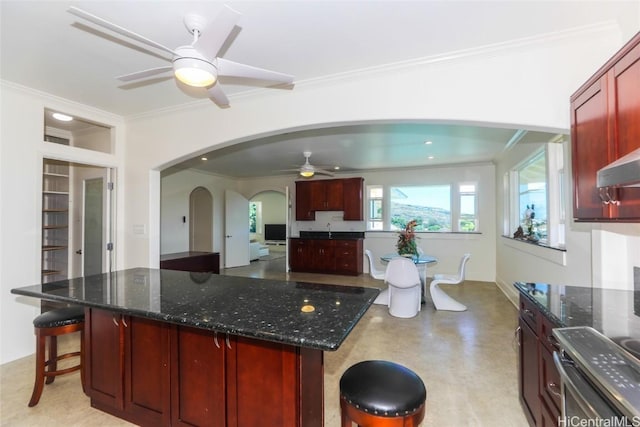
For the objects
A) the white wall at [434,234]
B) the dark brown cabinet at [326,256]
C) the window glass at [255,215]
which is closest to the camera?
the white wall at [434,234]

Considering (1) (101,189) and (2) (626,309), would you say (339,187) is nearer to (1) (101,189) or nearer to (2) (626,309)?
(1) (101,189)

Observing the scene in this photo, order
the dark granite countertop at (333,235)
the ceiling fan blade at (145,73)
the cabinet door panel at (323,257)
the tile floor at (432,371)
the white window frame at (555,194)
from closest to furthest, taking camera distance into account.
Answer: the ceiling fan blade at (145,73) < the tile floor at (432,371) < the white window frame at (555,194) < the cabinet door panel at (323,257) < the dark granite countertop at (333,235)

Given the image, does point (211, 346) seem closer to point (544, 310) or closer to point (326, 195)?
point (544, 310)

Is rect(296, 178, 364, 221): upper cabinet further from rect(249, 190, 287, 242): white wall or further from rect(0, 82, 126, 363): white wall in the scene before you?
rect(0, 82, 126, 363): white wall

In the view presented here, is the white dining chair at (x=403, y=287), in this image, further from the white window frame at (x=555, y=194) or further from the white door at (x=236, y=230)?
the white door at (x=236, y=230)

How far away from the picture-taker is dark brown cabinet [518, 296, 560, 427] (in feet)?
4.61

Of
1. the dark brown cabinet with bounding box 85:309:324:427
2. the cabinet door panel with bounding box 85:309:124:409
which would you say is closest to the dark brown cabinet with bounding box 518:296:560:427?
the dark brown cabinet with bounding box 85:309:324:427

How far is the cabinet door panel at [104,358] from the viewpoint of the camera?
1.89m

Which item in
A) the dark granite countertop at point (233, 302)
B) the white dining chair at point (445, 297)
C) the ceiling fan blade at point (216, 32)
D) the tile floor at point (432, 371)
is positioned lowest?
the tile floor at point (432, 371)

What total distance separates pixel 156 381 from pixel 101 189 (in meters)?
3.04

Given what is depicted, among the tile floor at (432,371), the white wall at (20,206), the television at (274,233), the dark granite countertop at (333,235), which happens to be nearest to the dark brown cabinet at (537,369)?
the tile floor at (432,371)

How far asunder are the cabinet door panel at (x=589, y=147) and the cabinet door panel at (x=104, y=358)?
2.99 metres

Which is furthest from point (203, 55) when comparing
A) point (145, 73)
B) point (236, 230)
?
point (236, 230)

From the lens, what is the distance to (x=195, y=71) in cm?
172
